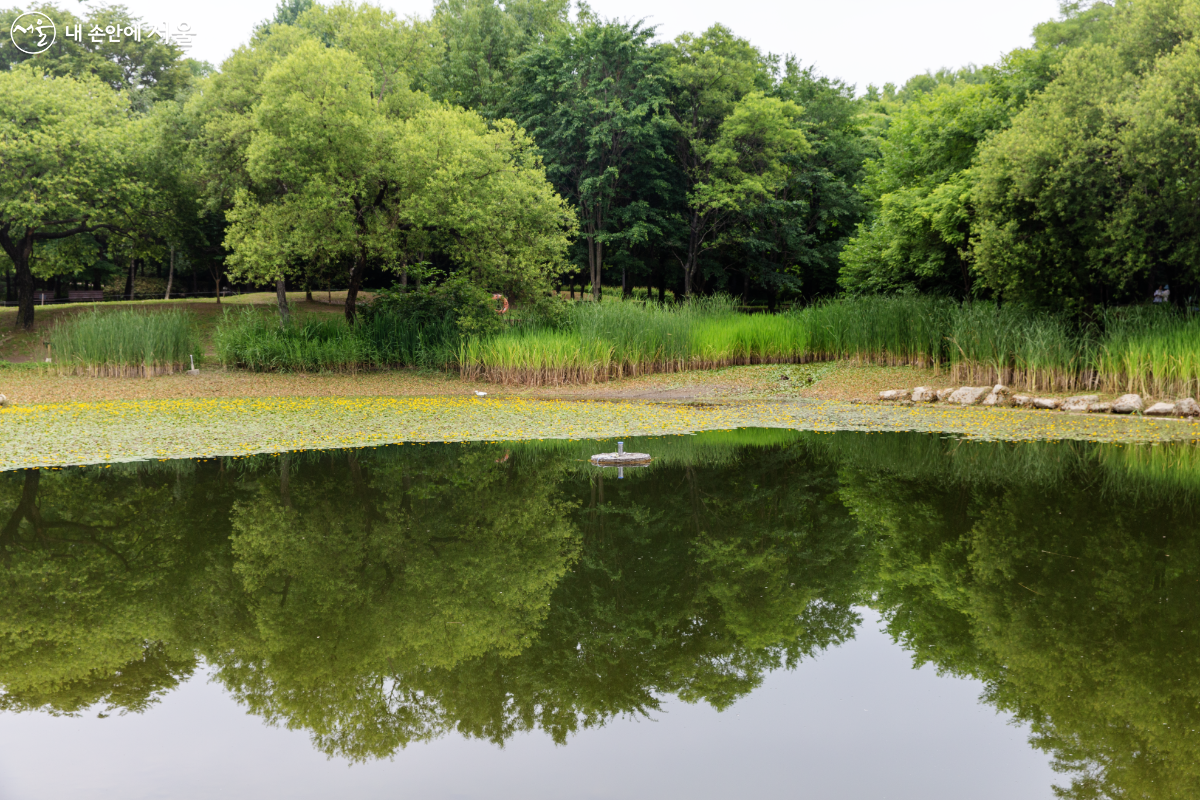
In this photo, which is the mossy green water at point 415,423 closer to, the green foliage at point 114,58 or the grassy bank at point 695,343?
the grassy bank at point 695,343

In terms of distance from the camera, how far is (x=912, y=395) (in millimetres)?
18047

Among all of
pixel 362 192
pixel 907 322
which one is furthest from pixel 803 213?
pixel 362 192

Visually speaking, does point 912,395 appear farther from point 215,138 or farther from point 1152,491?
point 215,138

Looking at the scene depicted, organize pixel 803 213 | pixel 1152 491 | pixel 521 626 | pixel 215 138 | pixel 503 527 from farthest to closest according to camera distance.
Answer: pixel 803 213
pixel 215 138
pixel 1152 491
pixel 503 527
pixel 521 626

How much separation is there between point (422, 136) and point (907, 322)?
1284 cm

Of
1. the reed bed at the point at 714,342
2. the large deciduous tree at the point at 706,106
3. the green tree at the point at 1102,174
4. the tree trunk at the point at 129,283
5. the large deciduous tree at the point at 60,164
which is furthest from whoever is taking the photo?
the tree trunk at the point at 129,283

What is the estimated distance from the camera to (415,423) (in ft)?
48.2

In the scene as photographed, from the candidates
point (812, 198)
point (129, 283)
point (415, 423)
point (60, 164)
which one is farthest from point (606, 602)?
point (129, 283)

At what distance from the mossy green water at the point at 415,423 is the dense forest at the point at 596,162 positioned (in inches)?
182

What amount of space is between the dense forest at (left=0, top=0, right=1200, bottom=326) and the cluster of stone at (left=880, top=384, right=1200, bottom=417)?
276 centimetres

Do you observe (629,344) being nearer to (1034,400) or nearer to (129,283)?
(1034,400)

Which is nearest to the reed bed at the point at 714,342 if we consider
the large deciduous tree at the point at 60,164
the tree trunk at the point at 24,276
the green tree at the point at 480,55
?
the large deciduous tree at the point at 60,164

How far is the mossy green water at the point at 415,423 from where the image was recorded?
12312 mm

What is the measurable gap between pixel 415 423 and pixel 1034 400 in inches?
459
